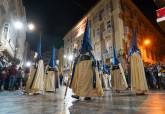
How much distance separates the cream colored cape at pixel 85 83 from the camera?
6.49 m

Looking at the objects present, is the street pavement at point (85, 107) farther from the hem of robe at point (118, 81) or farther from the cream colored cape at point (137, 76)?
the hem of robe at point (118, 81)

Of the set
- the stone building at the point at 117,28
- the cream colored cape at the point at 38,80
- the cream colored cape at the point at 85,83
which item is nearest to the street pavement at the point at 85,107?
the cream colored cape at the point at 85,83

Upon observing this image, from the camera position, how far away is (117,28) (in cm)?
2834

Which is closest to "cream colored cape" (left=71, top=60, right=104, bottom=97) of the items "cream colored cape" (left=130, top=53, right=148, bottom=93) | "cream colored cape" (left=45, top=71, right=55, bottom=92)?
"cream colored cape" (left=130, top=53, right=148, bottom=93)

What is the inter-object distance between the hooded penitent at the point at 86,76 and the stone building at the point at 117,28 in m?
20.5

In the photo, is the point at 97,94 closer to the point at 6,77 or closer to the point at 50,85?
the point at 50,85

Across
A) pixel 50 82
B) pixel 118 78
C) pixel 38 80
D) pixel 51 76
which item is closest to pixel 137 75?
pixel 118 78

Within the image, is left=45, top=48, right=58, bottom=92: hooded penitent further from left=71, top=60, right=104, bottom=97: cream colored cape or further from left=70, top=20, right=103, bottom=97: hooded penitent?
left=71, top=60, right=104, bottom=97: cream colored cape

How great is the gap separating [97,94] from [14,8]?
24.3 metres

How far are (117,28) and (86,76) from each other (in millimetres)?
22954

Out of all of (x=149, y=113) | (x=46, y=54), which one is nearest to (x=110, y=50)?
(x=149, y=113)

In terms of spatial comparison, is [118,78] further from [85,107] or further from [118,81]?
[85,107]

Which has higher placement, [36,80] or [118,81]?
[36,80]

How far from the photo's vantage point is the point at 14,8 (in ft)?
87.7
